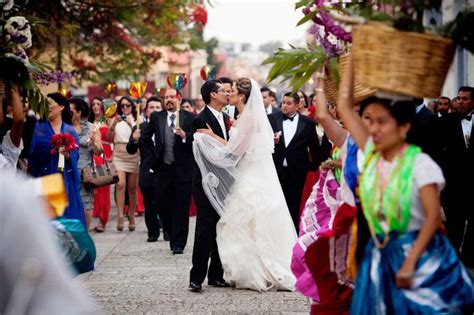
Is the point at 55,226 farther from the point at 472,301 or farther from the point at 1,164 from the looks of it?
the point at 1,164

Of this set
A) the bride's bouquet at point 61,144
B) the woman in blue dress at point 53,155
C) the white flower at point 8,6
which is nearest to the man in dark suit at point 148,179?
the woman in blue dress at point 53,155

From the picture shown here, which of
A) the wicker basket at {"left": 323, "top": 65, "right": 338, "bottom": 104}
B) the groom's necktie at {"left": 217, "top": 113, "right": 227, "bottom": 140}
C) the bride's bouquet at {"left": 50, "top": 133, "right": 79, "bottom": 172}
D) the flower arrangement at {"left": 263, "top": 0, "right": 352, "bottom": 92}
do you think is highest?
the flower arrangement at {"left": 263, "top": 0, "right": 352, "bottom": 92}

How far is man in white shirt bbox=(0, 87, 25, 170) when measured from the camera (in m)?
8.88

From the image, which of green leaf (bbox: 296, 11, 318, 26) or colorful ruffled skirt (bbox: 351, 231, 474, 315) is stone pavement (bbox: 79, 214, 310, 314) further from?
colorful ruffled skirt (bbox: 351, 231, 474, 315)

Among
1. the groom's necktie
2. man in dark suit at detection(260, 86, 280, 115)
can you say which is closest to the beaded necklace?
the groom's necktie

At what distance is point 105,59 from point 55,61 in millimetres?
2061

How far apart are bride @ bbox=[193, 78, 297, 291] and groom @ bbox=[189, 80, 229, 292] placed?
4.2 inches

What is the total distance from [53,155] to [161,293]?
238 cm

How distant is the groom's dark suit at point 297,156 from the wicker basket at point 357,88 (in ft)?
24.9

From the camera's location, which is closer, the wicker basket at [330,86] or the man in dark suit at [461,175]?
the wicker basket at [330,86]

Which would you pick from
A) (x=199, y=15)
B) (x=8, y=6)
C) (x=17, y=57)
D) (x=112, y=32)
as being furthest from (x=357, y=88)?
(x=112, y=32)

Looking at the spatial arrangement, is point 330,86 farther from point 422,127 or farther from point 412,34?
point 412,34

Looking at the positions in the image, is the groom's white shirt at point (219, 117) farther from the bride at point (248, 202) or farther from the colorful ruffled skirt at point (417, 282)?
the colorful ruffled skirt at point (417, 282)

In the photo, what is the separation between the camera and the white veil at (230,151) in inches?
444
